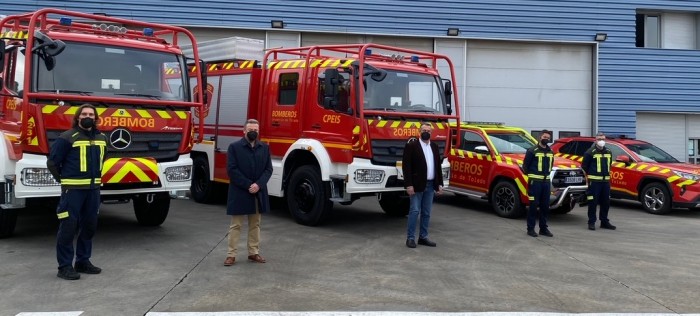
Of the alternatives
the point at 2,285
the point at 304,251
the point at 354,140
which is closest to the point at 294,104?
the point at 354,140

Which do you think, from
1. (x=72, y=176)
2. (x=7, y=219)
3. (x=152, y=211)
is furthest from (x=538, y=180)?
(x=7, y=219)

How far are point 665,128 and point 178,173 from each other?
16731mm

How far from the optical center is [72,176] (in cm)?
636

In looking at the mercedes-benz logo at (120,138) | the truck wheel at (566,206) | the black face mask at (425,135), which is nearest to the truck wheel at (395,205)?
the black face mask at (425,135)

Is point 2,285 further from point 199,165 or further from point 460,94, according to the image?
point 460,94

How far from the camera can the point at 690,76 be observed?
19047mm

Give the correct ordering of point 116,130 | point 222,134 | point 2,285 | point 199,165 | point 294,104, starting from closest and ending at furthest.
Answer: point 2,285 < point 116,130 < point 294,104 < point 222,134 < point 199,165

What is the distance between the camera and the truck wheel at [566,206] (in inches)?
445

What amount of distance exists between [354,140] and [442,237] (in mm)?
2047

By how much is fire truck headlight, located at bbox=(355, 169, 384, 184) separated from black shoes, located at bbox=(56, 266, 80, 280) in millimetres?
4174

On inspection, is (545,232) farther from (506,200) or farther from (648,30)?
(648,30)

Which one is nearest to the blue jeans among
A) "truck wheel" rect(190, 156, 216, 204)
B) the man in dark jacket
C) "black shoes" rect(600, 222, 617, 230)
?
the man in dark jacket

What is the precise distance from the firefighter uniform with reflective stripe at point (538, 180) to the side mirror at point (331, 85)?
3261mm

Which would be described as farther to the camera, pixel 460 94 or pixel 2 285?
pixel 460 94
